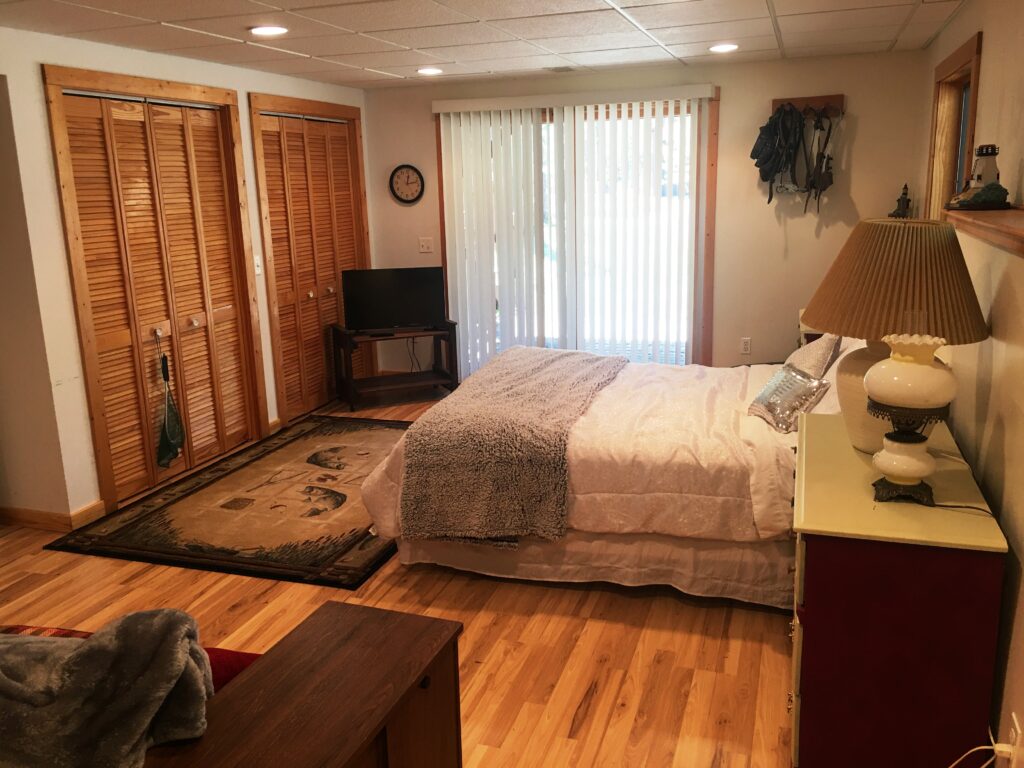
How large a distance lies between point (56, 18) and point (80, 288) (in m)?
1.21

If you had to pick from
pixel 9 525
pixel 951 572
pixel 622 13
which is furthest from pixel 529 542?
pixel 9 525

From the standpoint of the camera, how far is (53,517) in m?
4.05

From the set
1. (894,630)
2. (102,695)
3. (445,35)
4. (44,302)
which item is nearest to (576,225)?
(445,35)

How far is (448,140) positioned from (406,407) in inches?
78.6

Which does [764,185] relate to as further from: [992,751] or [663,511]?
[992,751]

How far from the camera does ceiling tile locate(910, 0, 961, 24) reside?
3623mm

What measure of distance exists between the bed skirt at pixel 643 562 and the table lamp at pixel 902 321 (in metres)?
0.87

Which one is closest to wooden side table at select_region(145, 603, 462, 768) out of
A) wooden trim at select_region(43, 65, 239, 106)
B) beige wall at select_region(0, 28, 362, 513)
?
beige wall at select_region(0, 28, 362, 513)

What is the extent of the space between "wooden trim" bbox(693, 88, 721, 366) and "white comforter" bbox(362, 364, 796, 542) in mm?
2291

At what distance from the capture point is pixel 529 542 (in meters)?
3.36

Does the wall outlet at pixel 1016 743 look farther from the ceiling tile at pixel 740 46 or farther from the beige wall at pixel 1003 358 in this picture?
the ceiling tile at pixel 740 46

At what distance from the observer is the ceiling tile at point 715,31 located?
393 cm

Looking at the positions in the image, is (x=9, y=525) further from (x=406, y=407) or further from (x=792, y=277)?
(x=792, y=277)

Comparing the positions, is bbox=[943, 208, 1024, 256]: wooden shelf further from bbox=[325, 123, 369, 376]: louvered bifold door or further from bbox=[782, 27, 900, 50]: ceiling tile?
bbox=[325, 123, 369, 376]: louvered bifold door
